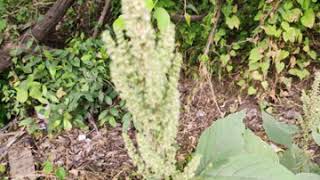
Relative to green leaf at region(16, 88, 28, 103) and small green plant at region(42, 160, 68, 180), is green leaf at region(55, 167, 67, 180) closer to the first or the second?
small green plant at region(42, 160, 68, 180)

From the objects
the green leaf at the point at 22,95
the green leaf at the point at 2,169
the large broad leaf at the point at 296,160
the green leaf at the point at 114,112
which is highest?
the green leaf at the point at 22,95

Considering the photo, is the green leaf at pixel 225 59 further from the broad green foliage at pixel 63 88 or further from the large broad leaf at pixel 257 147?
the large broad leaf at pixel 257 147

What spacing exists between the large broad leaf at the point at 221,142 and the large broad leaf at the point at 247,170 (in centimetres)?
8

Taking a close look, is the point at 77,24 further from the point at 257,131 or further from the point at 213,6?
the point at 257,131

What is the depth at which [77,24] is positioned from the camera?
409cm

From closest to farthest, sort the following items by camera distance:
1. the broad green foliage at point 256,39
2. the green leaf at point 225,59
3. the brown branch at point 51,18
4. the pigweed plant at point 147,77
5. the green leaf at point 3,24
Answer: the pigweed plant at point 147,77, the broad green foliage at point 256,39, the green leaf at point 225,59, the green leaf at point 3,24, the brown branch at point 51,18

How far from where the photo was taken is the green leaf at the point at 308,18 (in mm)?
3057

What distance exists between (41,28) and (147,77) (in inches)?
112

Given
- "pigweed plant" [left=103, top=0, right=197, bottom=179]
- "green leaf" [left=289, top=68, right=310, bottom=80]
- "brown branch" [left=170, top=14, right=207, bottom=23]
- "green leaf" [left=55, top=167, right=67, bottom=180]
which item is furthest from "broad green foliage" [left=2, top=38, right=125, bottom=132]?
"pigweed plant" [left=103, top=0, right=197, bottom=179]

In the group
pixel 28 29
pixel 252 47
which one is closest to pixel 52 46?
pixel 28 29

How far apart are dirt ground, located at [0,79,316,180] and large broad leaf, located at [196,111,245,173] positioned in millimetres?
1502

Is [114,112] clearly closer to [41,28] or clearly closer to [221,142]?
[41,28]

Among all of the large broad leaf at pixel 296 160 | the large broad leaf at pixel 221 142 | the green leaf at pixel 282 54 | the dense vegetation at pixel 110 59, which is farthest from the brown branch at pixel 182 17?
the large broad leaf at pixel 221 142

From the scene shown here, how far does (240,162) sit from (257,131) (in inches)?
72.9
